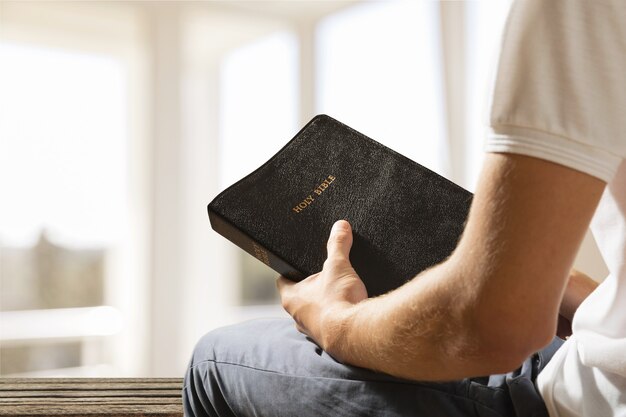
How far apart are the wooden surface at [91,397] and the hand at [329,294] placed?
0.32 meters

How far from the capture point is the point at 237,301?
4371 millimetres

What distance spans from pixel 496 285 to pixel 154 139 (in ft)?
12.1

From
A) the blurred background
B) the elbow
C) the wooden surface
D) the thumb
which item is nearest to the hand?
the thumb

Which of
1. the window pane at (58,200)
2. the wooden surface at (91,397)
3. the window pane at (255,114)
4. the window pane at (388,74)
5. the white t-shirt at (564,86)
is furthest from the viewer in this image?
the window pane at (255,114)

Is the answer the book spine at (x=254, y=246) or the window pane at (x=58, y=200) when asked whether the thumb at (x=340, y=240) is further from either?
the window pane at (x=58, y=200)

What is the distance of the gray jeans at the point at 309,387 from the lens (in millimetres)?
702

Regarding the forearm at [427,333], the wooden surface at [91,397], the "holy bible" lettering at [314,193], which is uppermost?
the "holy bible" lettering at [314,193]

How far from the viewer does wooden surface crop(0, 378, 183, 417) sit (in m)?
1.02

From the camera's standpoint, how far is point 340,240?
0.83 metres

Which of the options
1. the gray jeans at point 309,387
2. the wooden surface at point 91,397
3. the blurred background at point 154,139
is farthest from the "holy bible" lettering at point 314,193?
the blurred background at point 154,139

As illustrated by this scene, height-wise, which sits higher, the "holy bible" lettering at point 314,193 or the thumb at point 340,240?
the "holy bible" lettering at point 314,193

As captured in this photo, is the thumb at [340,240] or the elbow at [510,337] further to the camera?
the thumb at [340,240]

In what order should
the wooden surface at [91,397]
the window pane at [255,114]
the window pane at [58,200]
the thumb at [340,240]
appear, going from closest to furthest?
the thumb at [340,240] → the wooden surface at [91,397] → the window pane at [58,200] → the window pane at [255,114]

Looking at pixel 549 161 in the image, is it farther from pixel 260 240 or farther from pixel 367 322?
pixel 260 240
